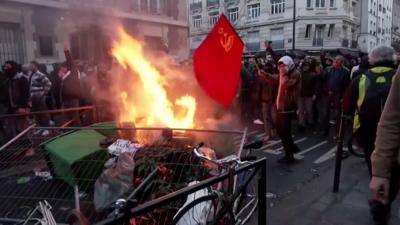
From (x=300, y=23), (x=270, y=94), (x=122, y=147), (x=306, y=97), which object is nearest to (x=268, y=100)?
(x=270, y=94)

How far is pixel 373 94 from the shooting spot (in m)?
4.17

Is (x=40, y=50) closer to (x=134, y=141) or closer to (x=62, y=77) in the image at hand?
(x=62, y=77)

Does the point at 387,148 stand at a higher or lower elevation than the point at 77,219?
higher

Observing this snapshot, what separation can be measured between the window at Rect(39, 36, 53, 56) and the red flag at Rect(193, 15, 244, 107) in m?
11.7

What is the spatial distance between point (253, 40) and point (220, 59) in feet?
149

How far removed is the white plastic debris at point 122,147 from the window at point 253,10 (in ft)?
152

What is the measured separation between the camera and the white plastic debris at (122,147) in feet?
14.6

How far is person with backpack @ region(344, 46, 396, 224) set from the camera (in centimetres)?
412

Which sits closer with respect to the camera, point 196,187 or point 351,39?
point 196,187

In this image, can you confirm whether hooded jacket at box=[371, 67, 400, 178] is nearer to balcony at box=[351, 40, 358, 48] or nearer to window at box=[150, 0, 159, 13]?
window at box=[150, 0, 159, 13]

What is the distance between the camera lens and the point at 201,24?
55.0m

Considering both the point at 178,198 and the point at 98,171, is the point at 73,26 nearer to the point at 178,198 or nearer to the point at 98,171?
the point at 98,171

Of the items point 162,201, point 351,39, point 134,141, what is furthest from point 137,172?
point 351,39

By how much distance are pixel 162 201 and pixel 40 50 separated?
48.4 feet
